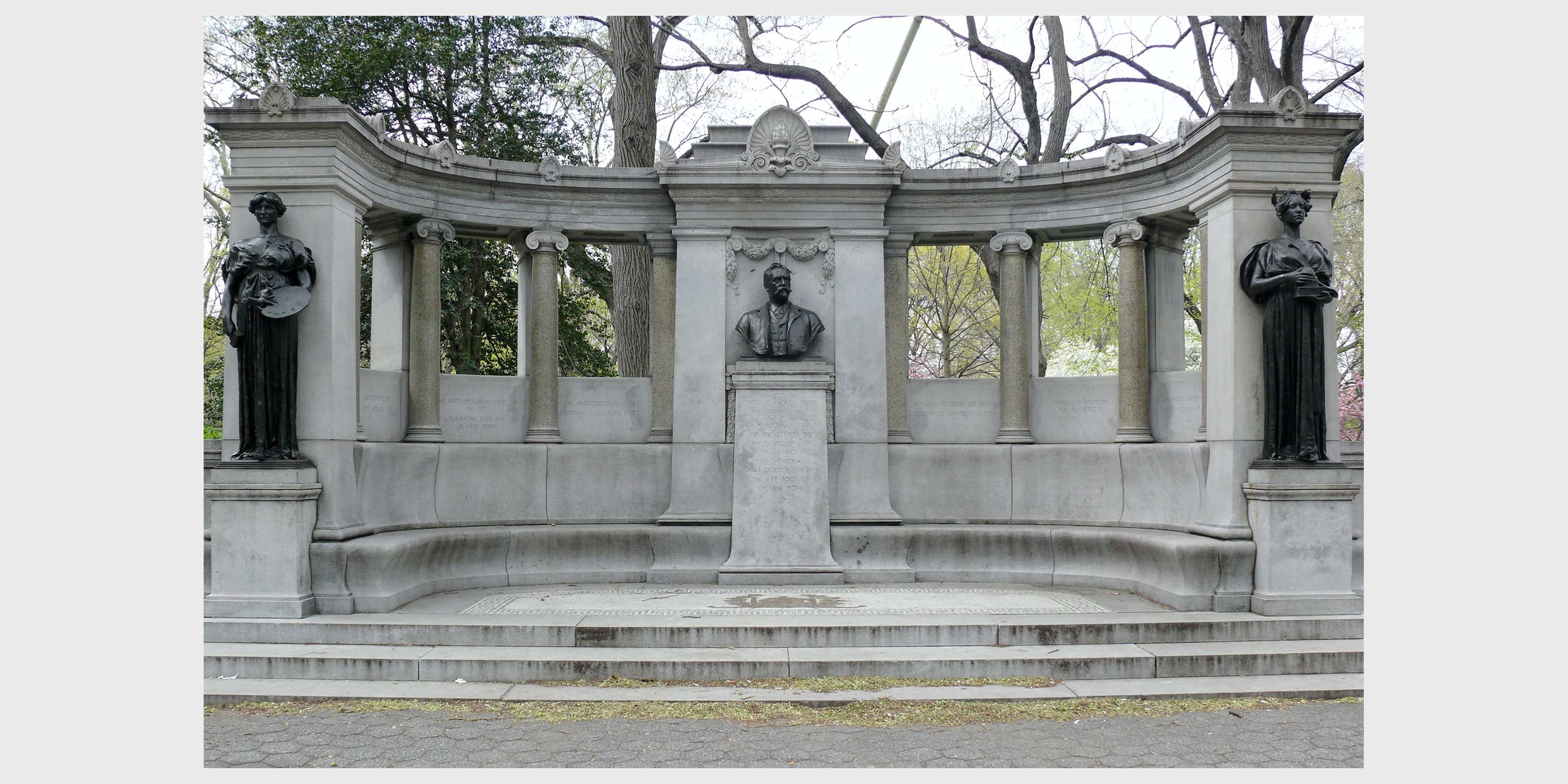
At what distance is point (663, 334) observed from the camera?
495 inches

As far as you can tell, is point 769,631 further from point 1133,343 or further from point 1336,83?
point 1336,83

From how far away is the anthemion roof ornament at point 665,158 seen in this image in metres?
11.9

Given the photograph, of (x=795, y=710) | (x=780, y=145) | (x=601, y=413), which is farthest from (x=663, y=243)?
(x=795, y=710)

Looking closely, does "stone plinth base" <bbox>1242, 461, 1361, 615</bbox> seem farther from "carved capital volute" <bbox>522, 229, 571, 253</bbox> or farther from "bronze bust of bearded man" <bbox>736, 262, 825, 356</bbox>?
"carved capital volute" <bbox>522, 229, 571, 253</bbox>

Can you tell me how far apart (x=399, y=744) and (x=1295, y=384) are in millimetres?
7966

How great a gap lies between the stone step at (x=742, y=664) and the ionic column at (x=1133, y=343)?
3793 millimetres

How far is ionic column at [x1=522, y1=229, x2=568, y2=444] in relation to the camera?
12250mm

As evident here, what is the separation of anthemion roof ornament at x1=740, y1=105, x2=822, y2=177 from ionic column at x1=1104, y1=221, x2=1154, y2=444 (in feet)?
11.7

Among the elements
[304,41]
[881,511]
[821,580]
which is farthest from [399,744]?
[304,41]

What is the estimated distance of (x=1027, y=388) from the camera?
41.3ft

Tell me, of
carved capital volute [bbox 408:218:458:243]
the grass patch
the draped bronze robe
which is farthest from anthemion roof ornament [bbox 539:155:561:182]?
the draped bronze robe

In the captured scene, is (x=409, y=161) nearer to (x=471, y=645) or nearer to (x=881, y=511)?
(x=471, y=645)

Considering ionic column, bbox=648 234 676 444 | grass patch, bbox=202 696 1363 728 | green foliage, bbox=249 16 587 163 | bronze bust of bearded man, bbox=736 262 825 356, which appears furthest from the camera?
green foliage, bbox=249 16 587 163

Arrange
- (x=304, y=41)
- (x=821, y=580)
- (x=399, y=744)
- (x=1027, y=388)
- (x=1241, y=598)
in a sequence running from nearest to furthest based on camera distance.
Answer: (x=399, y=744) < (x=1241, y=598) < (x=821, y=580) < (x=1027, y=388) < (x=304, y=41)
